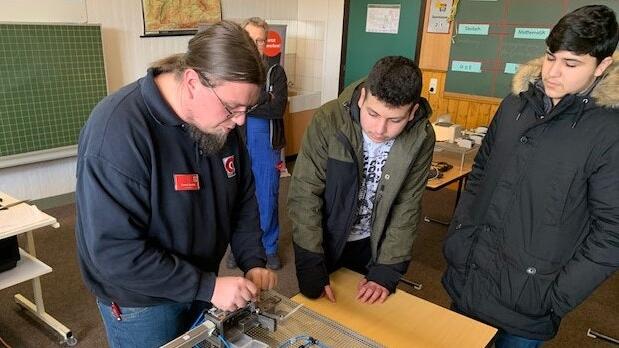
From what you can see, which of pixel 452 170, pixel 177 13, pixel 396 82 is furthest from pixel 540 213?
pixel 177 13

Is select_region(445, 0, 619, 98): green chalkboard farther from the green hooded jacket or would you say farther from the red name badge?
the red name badge

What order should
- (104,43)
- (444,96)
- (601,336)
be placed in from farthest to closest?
(444,96), (104,43), (601,336)

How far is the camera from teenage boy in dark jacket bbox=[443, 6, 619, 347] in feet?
3.81

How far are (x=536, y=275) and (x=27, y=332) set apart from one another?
2328mm

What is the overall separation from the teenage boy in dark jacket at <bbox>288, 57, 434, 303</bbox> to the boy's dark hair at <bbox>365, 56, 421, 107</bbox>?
0.04m

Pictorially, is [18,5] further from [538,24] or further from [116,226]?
[538,24]

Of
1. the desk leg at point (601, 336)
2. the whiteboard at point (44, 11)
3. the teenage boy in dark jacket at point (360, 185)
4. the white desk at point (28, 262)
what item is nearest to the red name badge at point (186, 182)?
the teenage boy in dark jacket at point (360, 185)

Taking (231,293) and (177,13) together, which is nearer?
(231,293)

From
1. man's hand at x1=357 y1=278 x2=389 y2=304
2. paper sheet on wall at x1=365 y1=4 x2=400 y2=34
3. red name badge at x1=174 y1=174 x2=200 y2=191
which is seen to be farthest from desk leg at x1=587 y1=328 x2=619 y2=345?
paper sheet on wall at x1=365 y1=4 x2=400 y2=34

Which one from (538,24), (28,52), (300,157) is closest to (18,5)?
(28,52)

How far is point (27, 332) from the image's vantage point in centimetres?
223

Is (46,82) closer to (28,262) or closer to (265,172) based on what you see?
(28,262)

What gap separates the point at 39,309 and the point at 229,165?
179 cm

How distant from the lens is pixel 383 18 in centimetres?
484
